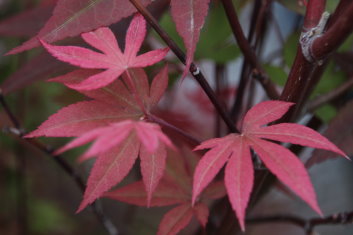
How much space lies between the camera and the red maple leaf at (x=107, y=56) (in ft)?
1.18

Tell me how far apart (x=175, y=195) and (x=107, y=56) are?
20 centimetres

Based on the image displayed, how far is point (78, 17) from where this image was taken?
1.29 ft

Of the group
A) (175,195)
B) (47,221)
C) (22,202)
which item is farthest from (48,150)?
(47,221)

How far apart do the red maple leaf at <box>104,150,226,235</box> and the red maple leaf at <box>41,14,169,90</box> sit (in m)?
0.16

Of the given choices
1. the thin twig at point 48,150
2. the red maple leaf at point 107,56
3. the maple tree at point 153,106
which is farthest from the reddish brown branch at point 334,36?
the thin twig at point 48,150

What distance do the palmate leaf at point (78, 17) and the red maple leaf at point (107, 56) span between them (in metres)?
0.02

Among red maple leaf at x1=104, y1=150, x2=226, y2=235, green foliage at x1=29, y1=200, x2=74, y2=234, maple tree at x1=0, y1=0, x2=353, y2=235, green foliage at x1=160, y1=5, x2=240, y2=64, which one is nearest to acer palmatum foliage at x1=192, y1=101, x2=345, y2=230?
maple tree at x1=0, y1=0, x2=353, y2=235

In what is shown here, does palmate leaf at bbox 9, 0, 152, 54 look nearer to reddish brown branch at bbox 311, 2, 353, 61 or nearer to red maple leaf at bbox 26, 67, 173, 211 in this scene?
red maple leaf at bbox 26, 67, 173, 211

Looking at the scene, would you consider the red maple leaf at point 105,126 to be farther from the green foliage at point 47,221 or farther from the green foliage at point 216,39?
the green foliage at point 47,221

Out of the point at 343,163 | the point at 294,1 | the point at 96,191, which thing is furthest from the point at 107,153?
the point at 343,163

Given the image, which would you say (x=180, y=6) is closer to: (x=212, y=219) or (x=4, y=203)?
(x=212, y=219)

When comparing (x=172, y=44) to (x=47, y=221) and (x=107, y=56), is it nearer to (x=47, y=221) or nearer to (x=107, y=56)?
(x=107, y=56)

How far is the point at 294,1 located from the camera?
0.57m

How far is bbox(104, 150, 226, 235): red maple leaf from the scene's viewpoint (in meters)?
0.46
